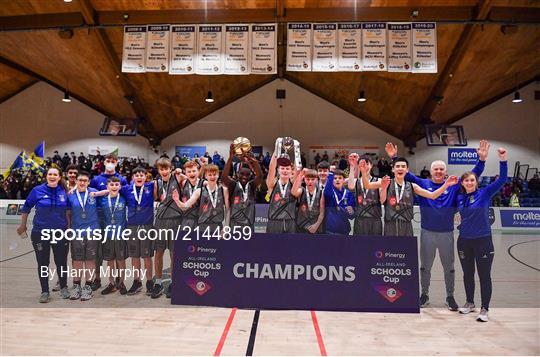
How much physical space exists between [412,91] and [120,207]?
50.3 feet

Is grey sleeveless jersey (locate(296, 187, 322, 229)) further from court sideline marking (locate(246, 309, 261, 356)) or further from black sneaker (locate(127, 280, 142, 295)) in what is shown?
black sneaker (locate(127, 280, 142, 295))

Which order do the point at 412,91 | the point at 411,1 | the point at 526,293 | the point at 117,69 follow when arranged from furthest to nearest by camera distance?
1. the point at 412,91
2. the point at 117,69
3. the point at 411,1
4. the point at 526,293

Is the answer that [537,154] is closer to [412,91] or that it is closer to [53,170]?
[412,91]

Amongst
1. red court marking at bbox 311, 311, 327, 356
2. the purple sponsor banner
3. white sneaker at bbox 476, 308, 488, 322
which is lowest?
red court marking at bbox 311, 311, 327, 356

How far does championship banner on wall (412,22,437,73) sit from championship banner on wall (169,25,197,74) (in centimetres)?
635

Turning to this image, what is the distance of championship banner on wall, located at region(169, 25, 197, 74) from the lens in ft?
34.2

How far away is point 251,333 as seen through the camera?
4117 millimetres

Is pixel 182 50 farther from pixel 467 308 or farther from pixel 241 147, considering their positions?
pixel 467 308

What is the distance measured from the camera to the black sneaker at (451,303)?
4.77 meters

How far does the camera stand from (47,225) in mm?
5039

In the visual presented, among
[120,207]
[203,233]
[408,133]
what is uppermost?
[408,133]

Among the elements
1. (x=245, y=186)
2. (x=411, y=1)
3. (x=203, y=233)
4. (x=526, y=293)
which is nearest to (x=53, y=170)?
(x=203, y=233)

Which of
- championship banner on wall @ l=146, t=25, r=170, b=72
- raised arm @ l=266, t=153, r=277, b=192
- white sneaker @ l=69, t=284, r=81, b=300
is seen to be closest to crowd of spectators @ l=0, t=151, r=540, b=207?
championship banner on wall @ l=146, t=25, r=170, b=72

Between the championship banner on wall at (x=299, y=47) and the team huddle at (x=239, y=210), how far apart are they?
5857 mm
